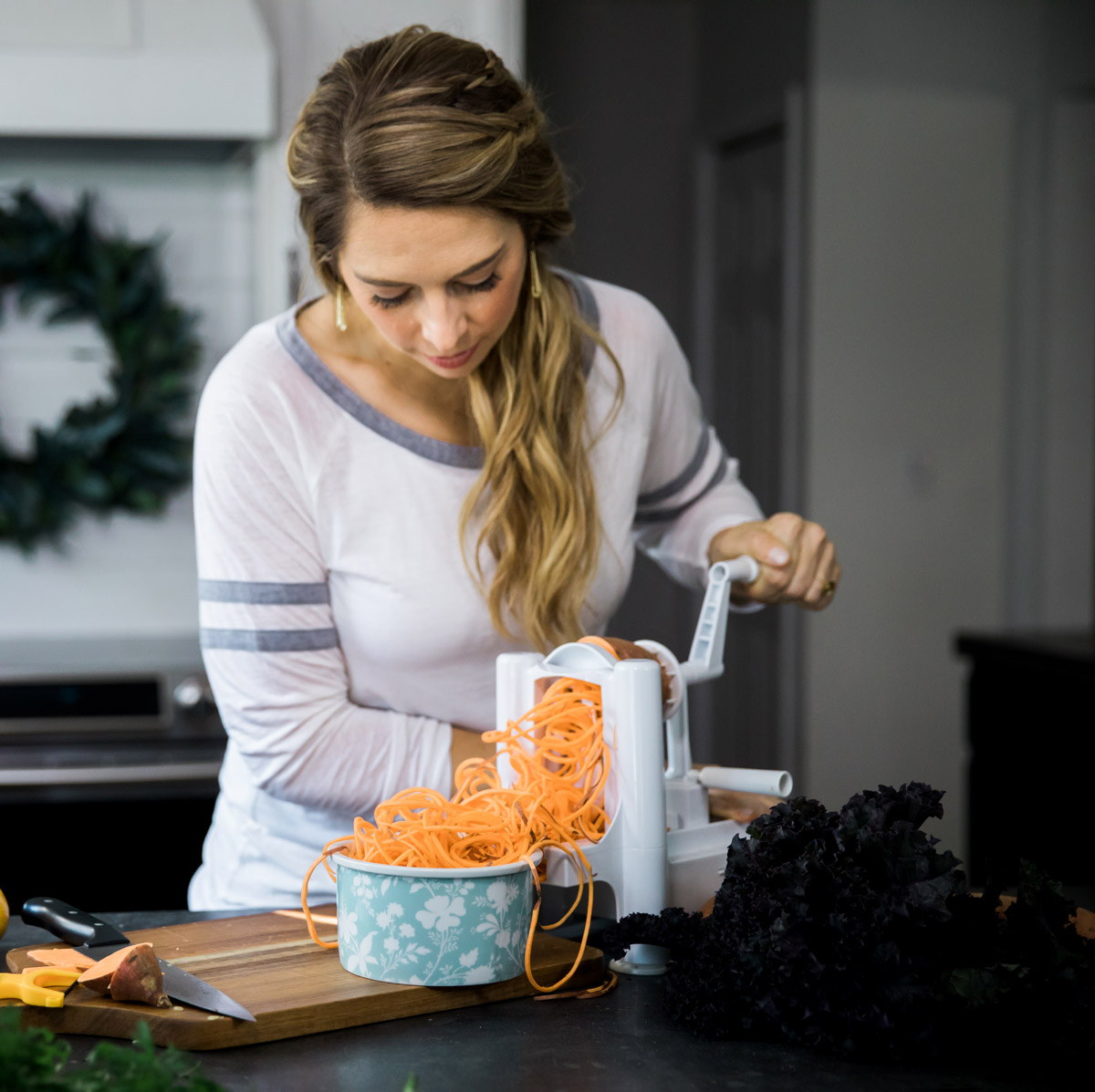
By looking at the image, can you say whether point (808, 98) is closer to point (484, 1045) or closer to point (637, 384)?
point (637, 384)

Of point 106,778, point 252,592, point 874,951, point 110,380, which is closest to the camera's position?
point 874,951

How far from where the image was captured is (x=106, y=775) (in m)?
2.11

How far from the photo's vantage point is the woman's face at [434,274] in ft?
3.75

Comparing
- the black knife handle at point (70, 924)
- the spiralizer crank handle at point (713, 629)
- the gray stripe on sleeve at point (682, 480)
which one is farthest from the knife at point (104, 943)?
the gray stripe on sleeve at point (682, 480)

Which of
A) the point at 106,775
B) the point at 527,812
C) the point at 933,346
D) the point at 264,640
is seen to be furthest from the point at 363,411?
the point at 933,346

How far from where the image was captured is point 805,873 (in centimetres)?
80

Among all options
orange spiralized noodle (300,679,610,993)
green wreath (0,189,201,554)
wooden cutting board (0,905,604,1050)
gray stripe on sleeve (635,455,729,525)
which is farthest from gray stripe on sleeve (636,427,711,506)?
green wreath (0,189,201,554)

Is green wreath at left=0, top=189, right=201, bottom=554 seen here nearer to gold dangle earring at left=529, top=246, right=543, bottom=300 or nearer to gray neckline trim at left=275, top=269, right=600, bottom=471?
gray neckline trim at left=275, top=269, right=600, bottom=471

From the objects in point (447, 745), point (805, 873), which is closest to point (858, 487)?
point (447, 745)

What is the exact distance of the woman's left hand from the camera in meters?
1.28

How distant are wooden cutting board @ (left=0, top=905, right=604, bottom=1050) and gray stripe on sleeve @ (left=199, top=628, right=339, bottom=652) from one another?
1.04 ft

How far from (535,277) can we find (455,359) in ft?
0.53

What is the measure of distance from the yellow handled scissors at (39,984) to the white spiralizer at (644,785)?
334 mm

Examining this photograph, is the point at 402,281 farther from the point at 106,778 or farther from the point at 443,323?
the point at 106,778
